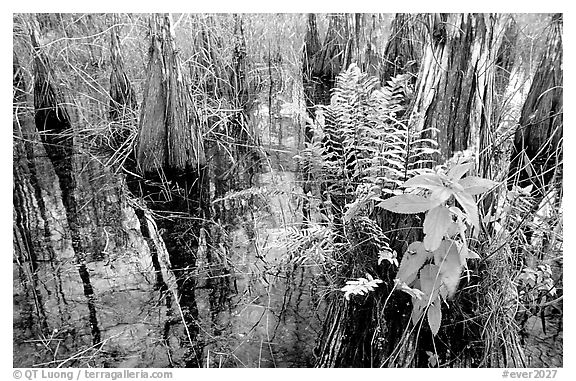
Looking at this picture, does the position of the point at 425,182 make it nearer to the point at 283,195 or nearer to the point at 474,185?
the point at 474,185

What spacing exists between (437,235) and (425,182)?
0.20 m

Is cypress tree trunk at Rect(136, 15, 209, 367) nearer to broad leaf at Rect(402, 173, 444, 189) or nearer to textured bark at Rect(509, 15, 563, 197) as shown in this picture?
broad leaf at Rect(402, 173, 444, 189)

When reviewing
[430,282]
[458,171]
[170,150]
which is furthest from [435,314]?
[170,150]

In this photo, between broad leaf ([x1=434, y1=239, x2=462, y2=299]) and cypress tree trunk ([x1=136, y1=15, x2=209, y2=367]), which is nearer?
broad leaf ([x1=434, y1=239, x2=462, y2=299])

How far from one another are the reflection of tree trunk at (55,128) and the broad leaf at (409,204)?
1884mm

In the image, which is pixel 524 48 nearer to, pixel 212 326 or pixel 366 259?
pixel 366 259

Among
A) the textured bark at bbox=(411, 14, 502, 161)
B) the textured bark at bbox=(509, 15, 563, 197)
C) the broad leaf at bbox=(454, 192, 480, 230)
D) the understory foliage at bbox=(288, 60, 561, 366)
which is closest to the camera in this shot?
the broad leaf at bbox=(454, 192, 480, 230)

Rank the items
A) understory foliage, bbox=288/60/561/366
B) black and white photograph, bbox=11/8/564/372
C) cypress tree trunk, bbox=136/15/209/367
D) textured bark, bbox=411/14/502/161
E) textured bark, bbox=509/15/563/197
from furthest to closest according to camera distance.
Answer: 1. cypress tree trunk, bbox=136/15/209/367
2. textured bark, bbox=509/15/563/197
3. textured bark, bbox=411/14/502/161
4. black and white photograph, bbox=11/8/564/372
5. understory foliage, bbox=288/60/561/366

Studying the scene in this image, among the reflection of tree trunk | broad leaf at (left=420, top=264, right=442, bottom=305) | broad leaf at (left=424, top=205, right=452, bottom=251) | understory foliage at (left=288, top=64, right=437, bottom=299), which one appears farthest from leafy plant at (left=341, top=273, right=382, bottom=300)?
the reflection of tree trunk

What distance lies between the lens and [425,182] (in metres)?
1.77

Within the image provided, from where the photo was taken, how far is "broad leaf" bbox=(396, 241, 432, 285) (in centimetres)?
183

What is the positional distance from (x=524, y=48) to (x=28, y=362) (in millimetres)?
3259

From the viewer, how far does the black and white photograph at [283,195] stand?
6.70 feet

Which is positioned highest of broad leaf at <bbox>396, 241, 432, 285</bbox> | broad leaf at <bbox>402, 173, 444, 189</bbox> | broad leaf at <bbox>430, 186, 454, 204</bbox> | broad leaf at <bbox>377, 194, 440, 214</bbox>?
broad leaf at <bbox>402, 173, 444, 189</bbox>
